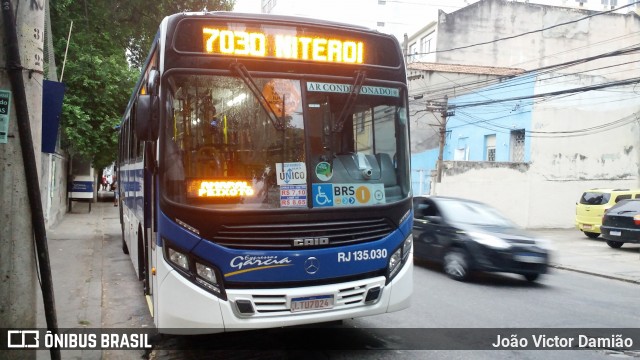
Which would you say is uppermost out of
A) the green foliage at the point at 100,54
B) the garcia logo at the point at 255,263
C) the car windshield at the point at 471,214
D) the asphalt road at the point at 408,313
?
the green foliage at the point at 100,54

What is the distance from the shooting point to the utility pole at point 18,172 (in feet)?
12.4

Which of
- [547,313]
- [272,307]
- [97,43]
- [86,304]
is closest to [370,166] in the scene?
[272,307]

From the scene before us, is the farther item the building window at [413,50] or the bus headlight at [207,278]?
the building window at [413,50]

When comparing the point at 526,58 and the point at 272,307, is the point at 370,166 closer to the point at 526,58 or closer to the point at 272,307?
the point at 272,307

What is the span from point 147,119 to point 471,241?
6.53m

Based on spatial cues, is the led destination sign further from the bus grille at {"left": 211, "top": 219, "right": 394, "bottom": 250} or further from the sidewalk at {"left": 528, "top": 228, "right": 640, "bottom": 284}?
the sidewalk at {"left": 528, "top": 228, "right": 640, "bottom": 284}

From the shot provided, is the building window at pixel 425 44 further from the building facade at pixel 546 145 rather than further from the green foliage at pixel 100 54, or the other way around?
the green foliage at pixel 100 54

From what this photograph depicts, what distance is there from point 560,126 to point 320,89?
19.5m

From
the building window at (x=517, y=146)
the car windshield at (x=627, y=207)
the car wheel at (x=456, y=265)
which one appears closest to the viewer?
the car wheel at (x=456, y=265)

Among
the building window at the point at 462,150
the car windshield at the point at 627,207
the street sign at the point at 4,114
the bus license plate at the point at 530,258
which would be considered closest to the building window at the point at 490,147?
the building window at the point at 462,150

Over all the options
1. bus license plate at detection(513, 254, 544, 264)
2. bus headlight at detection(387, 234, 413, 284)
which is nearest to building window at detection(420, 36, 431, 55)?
bus license plate at detection(513, 254, 544, 264)

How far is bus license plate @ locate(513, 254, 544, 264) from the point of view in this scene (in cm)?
879

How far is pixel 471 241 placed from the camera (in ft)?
29.8

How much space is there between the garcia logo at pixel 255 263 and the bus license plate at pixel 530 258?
587 centimetres
